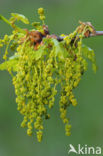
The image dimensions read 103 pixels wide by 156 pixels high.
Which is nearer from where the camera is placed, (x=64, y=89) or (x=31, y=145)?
(x=64, y=89)

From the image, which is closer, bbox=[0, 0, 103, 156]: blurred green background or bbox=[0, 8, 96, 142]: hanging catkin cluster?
bbox=[0, 8, 96, 142]: hanging catkin cluster

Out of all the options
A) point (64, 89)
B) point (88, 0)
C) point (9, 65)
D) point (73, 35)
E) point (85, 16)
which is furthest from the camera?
point (88, 0)

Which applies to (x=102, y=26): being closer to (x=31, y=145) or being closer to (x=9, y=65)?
(x=31, y=145)

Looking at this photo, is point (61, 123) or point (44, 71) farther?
point (61, 123)

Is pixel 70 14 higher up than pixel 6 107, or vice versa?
pixel 70 14

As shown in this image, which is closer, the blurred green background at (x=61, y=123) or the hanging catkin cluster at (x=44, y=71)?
the hanging catkin cluster at (x=44, y=71)

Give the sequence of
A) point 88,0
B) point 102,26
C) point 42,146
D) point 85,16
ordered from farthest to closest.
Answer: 1. point 88,0
2. point 85,16
3. point 102,26
4. point 42,146

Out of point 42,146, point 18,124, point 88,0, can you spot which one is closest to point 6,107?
point 18,124

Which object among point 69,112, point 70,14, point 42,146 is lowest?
point 42,146
